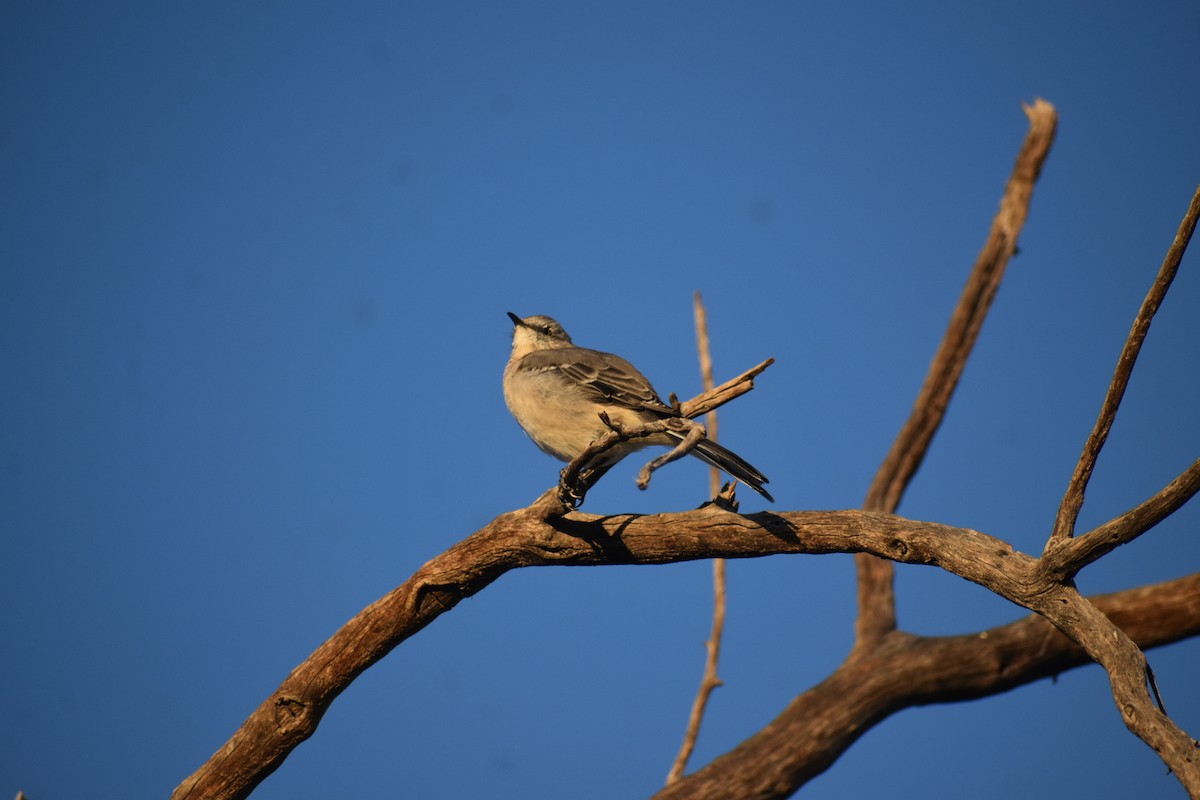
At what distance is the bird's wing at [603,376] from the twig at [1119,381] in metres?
2.56

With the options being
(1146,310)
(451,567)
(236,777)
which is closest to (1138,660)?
(1146,310)

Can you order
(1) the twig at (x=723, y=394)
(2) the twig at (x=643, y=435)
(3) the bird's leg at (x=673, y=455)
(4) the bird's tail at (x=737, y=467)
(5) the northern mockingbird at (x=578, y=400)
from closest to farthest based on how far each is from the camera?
1. (3) the bird's leg at (x=673, y=455)
2. (2) the twig at (x=643, y=435)
3. (1) the twig at (x=723, y=394)
4. (4) the bird's tail at (x=737, y=467)
5. (5) the northern mockingbird at (x=578, y=400)

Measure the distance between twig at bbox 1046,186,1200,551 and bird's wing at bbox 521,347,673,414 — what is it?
2560 mm

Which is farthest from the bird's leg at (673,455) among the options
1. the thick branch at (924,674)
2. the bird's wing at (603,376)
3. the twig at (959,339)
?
the twig at (959,339)

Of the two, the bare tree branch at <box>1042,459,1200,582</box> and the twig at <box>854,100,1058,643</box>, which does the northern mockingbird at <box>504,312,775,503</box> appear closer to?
the bare tree branch at <box>1042,459,1200,582</box>

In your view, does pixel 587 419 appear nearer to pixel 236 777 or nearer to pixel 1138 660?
pixel 236 777

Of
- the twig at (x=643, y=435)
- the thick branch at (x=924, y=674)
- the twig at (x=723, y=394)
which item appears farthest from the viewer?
the thick branch at (x=924, y=674)

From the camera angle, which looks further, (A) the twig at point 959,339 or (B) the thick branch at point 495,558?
(A) the twig at point 959,339

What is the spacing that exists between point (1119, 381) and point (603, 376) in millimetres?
3435

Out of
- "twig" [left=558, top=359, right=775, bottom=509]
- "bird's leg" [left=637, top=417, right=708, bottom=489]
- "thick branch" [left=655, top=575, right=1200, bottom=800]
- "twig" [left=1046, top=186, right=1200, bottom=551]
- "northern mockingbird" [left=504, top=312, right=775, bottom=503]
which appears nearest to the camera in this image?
"twig" [left=1046, top=186, right=1200, bottom=551]

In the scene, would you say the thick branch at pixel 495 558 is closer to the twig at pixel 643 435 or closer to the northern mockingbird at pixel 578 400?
the twig at pixel 643 435

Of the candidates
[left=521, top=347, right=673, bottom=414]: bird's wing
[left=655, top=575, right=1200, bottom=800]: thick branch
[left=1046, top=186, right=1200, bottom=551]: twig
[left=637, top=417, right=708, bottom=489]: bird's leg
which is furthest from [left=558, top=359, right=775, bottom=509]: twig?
[left=655, top=575, right=1200, bottom=800]: thick branch

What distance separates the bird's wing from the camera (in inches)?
258

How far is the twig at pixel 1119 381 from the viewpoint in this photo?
3654 millimetres
